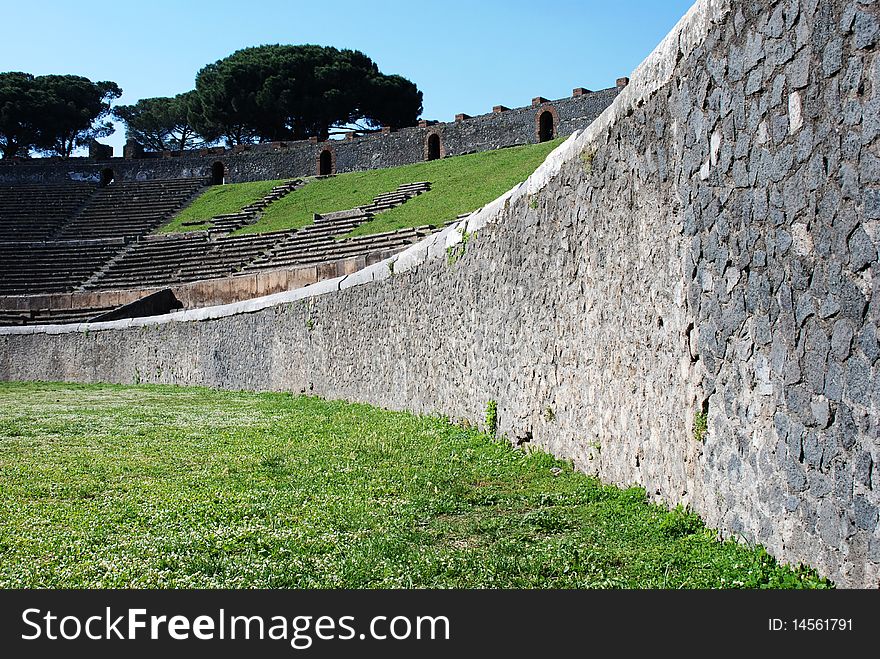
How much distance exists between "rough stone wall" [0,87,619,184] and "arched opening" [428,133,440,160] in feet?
1.04

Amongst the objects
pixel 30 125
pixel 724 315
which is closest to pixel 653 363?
pixel 724 315

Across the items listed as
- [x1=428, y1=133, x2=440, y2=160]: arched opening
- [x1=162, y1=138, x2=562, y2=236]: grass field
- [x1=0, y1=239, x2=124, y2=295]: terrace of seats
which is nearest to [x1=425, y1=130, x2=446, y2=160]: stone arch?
[x1=428, y1=133, x2=440, y2=160]: arched opening

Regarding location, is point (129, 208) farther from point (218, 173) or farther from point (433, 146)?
point (433, 146)

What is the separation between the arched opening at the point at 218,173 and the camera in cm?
4953

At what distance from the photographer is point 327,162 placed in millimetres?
48625

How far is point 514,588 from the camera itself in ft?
10.4

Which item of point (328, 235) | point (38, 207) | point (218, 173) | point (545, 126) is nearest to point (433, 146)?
point (545, 126)

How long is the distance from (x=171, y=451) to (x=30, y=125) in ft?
210

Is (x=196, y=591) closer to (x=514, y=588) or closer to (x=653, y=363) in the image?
(x=514, y=588)

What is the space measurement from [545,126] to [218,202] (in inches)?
646

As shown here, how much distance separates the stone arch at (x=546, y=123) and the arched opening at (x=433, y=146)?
18.5 feet

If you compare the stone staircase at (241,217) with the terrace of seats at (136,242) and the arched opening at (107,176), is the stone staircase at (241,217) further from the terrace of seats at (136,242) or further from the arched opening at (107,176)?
the arched opening at (107,176)

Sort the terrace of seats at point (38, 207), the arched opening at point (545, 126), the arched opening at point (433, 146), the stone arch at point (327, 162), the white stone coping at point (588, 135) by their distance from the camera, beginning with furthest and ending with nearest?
the stone arch at point (327, 162) < the arched opening at point (433, 146) < the arched opening at point (545, 126) < the terrace of seats at point (38, 207) < the white stone coping at point (588, 135)

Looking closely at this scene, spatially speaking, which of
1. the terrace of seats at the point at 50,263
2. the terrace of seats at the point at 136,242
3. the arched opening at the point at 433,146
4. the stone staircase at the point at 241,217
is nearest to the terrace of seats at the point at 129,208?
the terrace of seats at the point at 136,242
